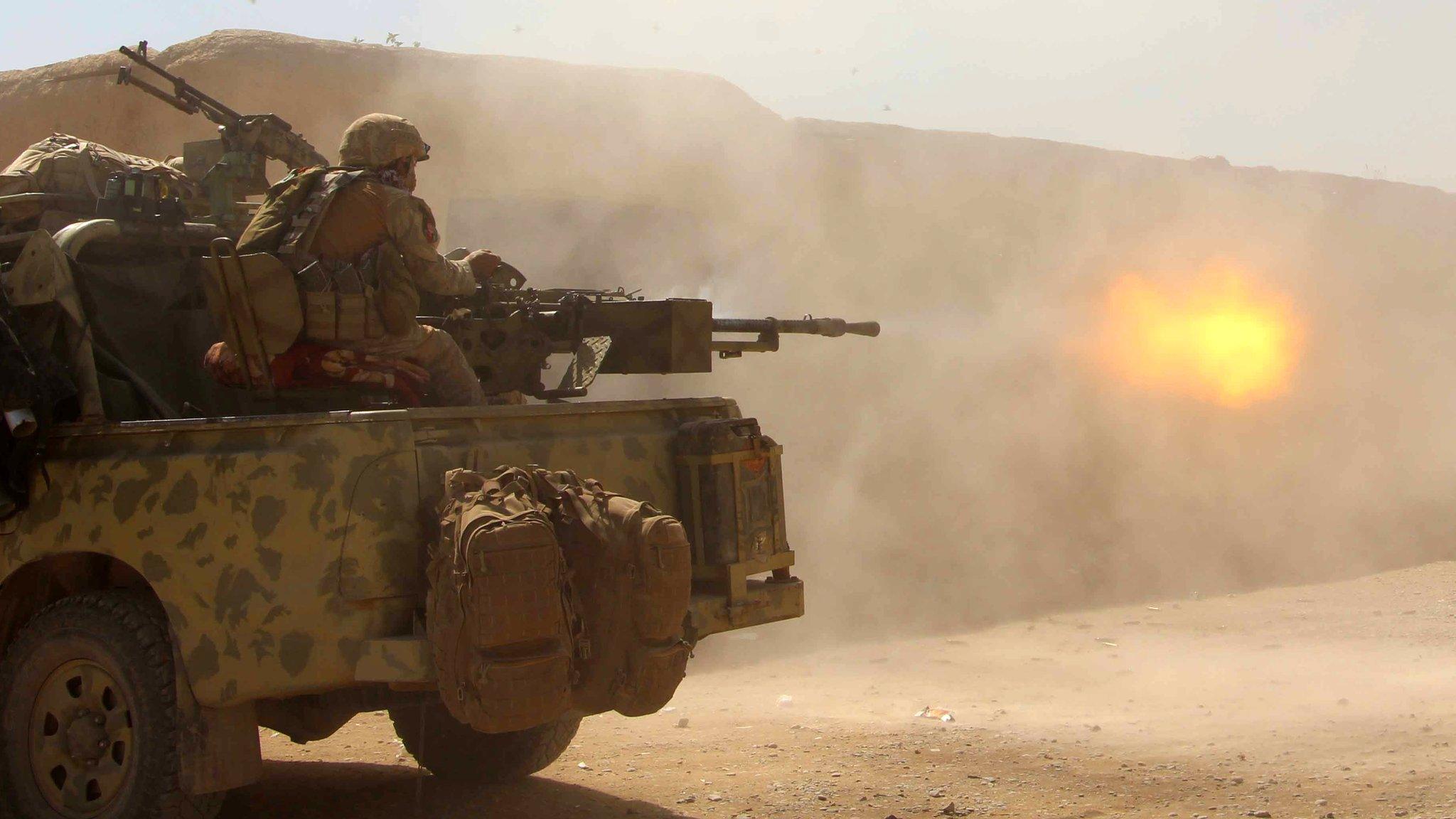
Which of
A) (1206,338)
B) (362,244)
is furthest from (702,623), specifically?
(1206,338)

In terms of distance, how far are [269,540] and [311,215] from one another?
45.8 inches

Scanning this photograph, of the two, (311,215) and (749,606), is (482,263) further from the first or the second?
(749,606)

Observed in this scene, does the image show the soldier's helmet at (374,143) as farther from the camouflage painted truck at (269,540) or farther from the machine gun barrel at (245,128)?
the machine gun barrel at (245,128)

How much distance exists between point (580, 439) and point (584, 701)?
94 centimetres

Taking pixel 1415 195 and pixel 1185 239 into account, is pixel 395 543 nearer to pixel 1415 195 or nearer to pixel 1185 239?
pixel 1185 239

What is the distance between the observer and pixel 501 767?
5.76 meters

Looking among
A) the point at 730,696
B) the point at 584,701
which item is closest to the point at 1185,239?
the point at 730,696

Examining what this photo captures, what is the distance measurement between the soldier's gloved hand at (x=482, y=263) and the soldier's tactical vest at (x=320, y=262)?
65cm

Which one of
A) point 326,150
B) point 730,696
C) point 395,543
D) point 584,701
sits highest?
point 326,150

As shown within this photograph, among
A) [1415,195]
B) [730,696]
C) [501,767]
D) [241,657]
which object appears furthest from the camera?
[1415,195]

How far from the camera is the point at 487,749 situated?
572 cm

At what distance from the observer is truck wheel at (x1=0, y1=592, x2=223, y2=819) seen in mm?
4238

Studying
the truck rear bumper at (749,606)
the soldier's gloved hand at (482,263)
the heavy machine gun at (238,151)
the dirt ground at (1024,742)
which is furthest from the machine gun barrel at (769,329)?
the heavy machine gun at (238,151)

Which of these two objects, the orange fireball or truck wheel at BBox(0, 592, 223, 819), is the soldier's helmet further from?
the orange fireball
